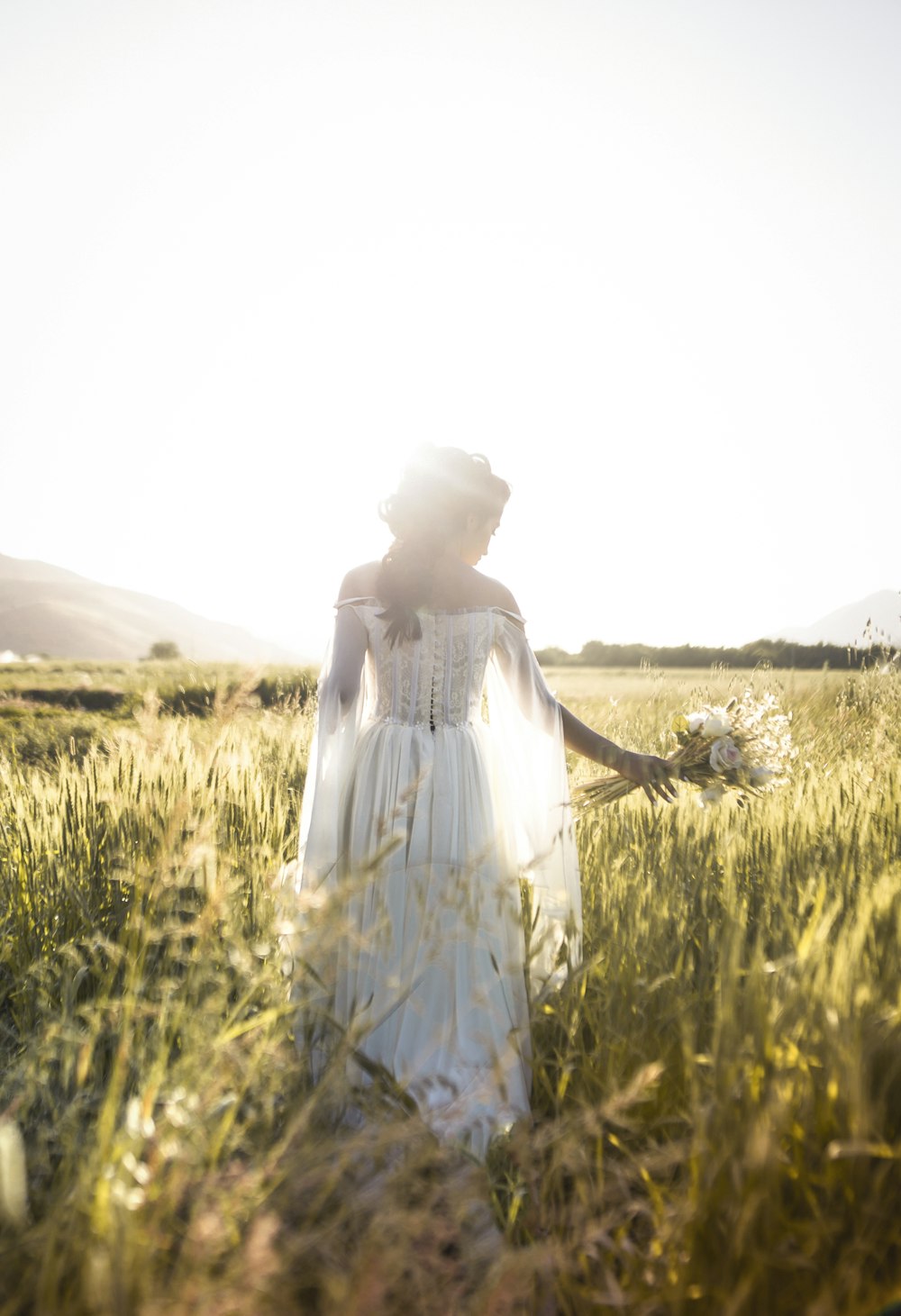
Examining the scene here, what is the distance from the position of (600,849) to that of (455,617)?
1256mm

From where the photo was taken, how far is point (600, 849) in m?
3.42

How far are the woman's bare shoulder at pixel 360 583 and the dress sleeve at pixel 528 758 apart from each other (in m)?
0.47

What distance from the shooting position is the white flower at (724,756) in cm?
323

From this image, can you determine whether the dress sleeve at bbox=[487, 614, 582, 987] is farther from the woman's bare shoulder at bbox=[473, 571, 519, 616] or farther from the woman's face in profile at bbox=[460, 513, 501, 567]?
the woman's face in profile at bbox=[460, 513, 501, 567]

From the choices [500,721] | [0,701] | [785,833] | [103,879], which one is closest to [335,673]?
[500,721]

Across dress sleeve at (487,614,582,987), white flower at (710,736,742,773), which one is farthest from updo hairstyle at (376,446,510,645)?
white flower at (710,736,742,773)

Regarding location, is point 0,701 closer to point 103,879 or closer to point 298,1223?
point 103,879

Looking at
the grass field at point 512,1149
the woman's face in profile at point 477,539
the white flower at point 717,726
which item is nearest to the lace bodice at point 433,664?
the woman's face in profile at point 477,539

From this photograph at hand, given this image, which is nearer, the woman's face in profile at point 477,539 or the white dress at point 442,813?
the white dress at point 442,813

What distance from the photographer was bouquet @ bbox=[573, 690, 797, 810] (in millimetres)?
3258

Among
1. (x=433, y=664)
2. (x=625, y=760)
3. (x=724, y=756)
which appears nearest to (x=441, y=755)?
(x=433, y=664)

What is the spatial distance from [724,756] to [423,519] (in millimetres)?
1502

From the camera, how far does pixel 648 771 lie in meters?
3.07

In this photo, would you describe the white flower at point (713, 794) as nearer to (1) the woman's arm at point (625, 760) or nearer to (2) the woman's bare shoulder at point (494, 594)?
(1) the woman's arm at point (625, 760)
